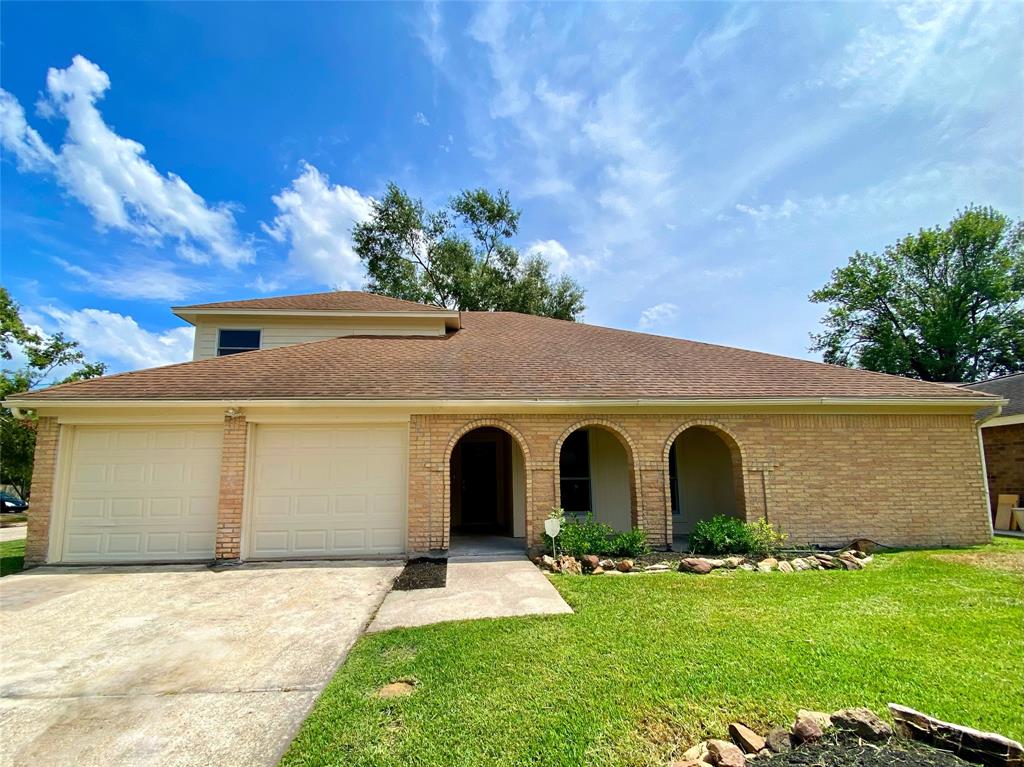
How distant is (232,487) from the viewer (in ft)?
25.5

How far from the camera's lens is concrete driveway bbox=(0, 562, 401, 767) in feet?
9.33

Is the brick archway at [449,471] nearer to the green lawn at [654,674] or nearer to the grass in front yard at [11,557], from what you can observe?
the green lawn at [654,674]

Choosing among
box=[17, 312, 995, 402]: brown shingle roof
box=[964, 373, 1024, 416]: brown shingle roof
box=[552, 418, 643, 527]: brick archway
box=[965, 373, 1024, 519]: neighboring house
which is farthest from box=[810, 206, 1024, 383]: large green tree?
box=[552, 418, 643, 527]: brick archway

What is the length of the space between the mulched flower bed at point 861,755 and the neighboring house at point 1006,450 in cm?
1330

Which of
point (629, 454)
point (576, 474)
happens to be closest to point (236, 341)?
point (576, 474)

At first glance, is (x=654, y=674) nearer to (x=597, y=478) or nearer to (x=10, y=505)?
(x=597, y=478)

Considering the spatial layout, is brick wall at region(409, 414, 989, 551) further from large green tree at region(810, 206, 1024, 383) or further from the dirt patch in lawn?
large green tree at region(810, 206, 1024, 383)

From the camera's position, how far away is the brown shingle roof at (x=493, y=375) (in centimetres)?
810

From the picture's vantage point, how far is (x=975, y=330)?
26094 mm

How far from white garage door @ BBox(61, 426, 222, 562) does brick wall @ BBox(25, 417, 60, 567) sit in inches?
9.2

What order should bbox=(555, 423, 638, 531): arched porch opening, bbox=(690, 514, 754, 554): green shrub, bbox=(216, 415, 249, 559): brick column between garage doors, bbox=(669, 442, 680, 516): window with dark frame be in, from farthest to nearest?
1. bbox=(669, 442, 680, 516): window with dark frame
2. bbox=(555, 423, 638, 531): arched porch opening
3. bbox=(690, 514, 754, 554): green shrub
4. bbox=(216, 415, 249, 559): brick column between garage doors

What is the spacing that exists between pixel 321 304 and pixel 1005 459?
19568mm

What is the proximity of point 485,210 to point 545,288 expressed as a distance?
5.85 metres

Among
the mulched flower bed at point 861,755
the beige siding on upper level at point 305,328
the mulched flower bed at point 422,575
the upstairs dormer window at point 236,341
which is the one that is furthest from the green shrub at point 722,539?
the upstairs dormer window at point 236,341
